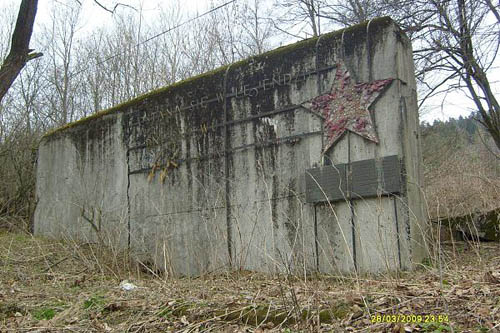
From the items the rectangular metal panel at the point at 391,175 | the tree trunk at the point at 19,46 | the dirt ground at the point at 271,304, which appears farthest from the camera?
the tree trunk at the point at 19,46

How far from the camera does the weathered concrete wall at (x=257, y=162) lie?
5.11m

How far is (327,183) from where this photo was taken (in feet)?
17.8

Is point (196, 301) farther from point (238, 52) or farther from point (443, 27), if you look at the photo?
point (238, 52)

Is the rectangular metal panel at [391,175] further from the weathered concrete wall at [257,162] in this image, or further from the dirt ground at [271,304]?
the dirt ground at [271,304]

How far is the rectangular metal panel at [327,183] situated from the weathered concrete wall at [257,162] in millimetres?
77

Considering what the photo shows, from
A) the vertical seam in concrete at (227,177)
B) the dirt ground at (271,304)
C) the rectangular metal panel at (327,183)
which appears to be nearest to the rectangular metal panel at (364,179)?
the rectangular metal panel at (327,183)

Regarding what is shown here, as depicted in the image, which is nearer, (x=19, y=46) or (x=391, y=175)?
(x=391, y=175)

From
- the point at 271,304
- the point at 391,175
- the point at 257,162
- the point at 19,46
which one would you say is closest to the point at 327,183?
the point at 391,175

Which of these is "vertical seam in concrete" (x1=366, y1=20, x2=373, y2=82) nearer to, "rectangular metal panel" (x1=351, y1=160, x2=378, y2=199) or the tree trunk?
"rectangular metal panel" (x1=351, y1=160, x2=378, y2=199)

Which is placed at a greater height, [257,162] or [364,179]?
[257,162]

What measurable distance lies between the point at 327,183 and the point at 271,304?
7.95 ft

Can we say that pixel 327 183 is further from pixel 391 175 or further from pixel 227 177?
pixel 227 177

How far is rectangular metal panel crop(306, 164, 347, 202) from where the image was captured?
533 cm

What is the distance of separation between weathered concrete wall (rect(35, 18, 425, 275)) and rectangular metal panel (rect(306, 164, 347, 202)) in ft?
0.25
